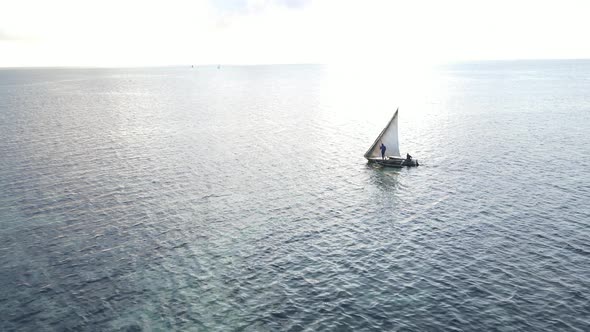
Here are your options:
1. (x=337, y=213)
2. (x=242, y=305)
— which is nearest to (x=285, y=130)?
(x=337, y=213)

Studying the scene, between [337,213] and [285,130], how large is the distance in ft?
239

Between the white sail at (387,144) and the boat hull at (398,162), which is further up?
the white sail at (387,144)

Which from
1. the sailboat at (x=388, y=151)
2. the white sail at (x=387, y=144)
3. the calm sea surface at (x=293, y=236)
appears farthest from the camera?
the white sail at (x=387, y=144)

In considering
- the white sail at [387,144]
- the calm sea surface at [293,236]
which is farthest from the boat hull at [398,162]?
the white sail at [387,144]

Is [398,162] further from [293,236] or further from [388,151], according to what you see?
[293,236]

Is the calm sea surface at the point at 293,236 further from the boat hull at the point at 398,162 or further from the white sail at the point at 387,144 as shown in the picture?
the white sail at the point at 387,144

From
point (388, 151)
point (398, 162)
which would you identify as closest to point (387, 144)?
point (388, 151)

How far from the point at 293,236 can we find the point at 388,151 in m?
45.0

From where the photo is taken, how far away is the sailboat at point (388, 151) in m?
90.3

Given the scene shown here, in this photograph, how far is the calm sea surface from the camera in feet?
133

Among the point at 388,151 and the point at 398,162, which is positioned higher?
the point at 388,151

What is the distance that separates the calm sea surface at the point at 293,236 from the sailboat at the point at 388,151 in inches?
111

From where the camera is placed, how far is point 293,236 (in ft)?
189

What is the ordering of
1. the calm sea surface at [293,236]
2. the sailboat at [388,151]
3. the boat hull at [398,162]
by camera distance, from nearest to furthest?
the calm sea surface at [293,236] → the boat hull at [398,162] → the sailboat at [388,151]
